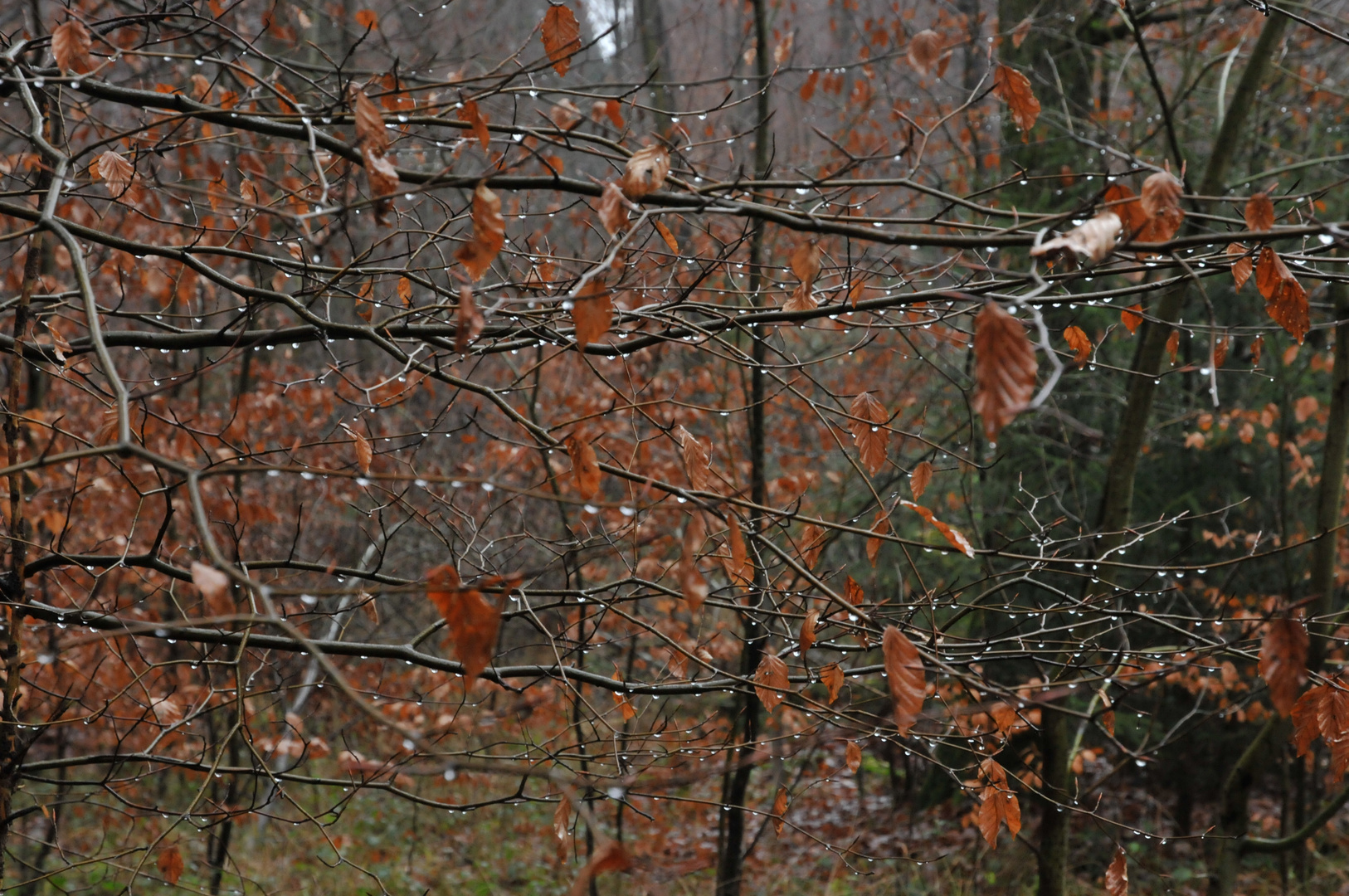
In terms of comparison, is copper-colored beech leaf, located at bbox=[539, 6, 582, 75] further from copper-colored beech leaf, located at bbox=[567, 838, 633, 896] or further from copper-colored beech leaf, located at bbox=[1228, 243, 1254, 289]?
copper-colored beech leaf, located at bbox=[567, 838, 633, 896]

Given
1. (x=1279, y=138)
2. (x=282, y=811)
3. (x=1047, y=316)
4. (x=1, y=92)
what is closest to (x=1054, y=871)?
(x=1047, y=316)

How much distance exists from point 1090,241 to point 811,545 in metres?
1.31

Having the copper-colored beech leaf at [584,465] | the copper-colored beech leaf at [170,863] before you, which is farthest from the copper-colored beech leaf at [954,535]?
the copper-colored beech leaf at [170,863]

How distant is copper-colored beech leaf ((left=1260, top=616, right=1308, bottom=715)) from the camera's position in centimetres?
168

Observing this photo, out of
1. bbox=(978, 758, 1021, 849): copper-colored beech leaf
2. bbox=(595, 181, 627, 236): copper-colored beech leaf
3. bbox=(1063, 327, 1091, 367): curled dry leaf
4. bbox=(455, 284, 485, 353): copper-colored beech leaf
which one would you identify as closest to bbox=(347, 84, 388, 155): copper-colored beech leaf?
bbox=(455, 284, 485, 353): copper-colored beech leaf

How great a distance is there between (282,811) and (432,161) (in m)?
7.51

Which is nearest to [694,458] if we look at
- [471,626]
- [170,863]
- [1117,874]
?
[471,626]

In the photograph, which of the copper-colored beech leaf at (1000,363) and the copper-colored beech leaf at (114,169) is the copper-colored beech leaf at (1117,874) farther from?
the copper-colored beech leaf at (114,169)

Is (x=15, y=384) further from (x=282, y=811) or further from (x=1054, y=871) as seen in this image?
(x=282, y=811)

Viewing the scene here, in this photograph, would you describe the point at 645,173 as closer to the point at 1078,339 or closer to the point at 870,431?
the point at 870,431

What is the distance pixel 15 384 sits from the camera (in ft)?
8.98

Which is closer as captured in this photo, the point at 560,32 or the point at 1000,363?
the point at 1000,363

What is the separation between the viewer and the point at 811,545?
2.65 metres

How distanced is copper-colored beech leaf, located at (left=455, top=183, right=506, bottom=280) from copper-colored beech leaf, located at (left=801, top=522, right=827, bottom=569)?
1.12m
